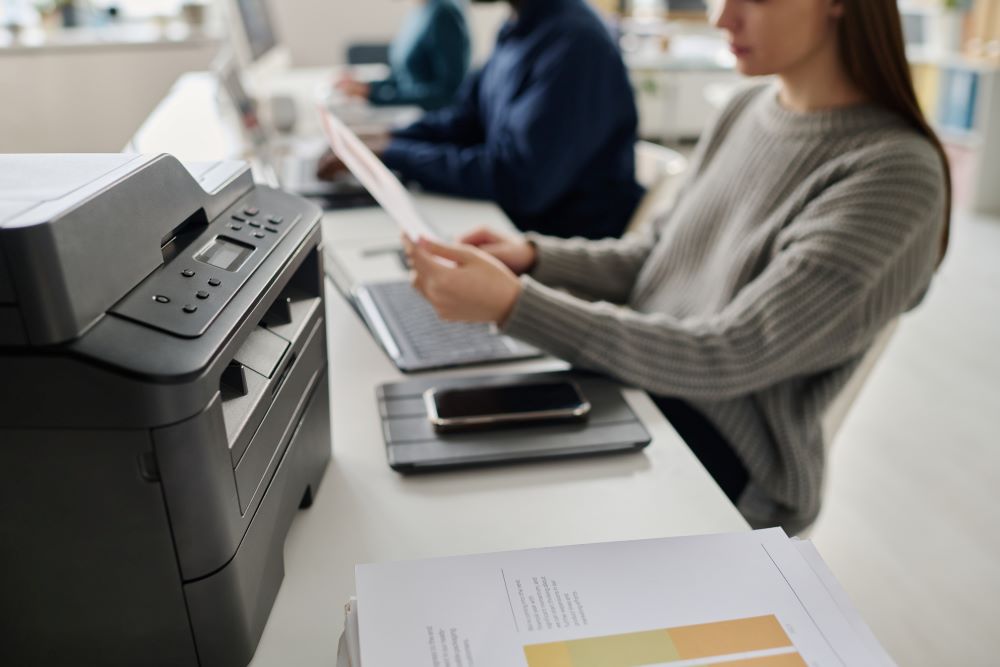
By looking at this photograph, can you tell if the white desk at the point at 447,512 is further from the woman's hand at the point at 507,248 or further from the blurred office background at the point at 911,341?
the woman's hand at the point at 507,248

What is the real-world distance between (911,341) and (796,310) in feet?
6.90

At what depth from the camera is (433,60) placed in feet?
11.1

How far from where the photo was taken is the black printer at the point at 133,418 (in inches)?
17.8

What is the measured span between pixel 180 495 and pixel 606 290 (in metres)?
1.04

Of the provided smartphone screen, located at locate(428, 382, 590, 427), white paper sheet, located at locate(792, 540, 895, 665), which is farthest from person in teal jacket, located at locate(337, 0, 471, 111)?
white paper sheet, located at locate(792, 540, 895, 665)

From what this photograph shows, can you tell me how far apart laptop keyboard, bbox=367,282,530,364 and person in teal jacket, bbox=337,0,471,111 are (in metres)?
2.15

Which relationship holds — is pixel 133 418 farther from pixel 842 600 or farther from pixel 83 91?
pixel 83 91

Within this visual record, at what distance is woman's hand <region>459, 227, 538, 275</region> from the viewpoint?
137 cm

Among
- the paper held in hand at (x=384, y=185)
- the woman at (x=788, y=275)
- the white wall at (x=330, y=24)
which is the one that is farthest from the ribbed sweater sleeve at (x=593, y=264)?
the white wall at (x=330, y=24)

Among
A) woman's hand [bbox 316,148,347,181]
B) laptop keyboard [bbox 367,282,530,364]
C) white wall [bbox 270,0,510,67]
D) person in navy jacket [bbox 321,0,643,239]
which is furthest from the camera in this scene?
white wall [bbox 270,0,510,67]

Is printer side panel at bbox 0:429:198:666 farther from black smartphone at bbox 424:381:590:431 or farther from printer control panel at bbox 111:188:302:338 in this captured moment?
black smartphone at bbox 424:381:590:431

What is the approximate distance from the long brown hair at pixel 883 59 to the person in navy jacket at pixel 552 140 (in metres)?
0.72

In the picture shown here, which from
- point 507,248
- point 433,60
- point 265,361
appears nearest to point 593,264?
point 507,248

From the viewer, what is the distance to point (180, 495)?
50cm
